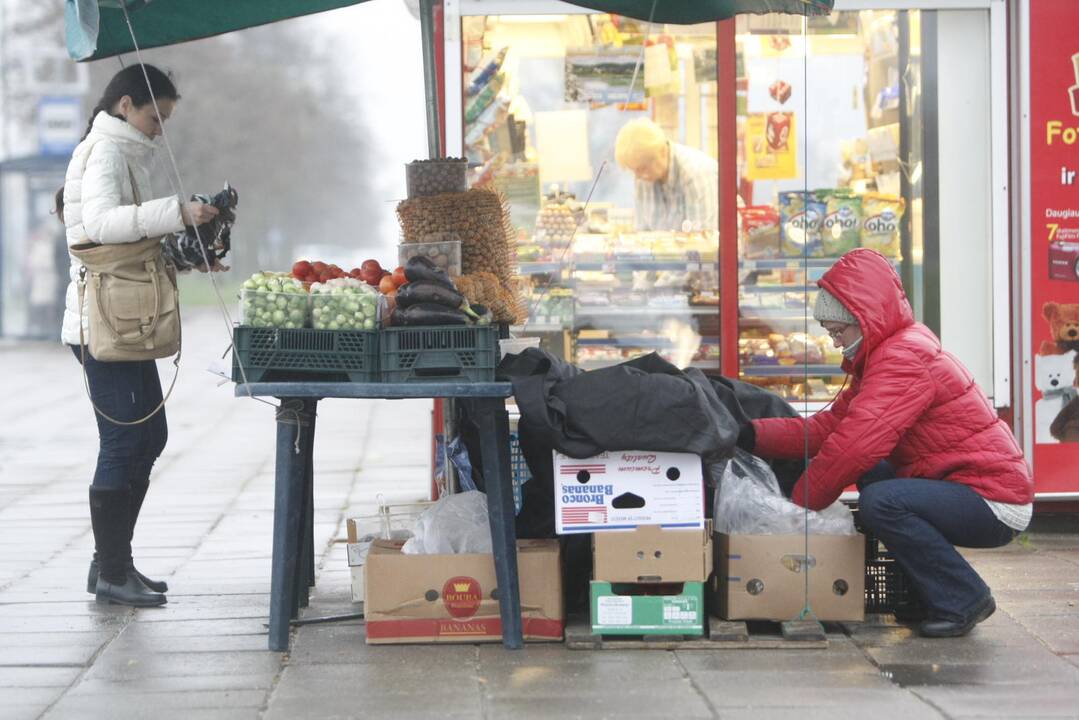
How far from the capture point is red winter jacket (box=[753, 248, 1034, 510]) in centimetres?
487

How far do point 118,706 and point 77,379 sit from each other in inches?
580

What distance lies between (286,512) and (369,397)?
1.63ft

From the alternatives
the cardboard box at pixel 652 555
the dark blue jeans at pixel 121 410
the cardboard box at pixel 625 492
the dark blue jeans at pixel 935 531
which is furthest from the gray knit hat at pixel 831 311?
the dark blue jeans at pixel 121 410

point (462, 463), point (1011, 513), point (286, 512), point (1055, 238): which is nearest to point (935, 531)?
point (1011, 513)

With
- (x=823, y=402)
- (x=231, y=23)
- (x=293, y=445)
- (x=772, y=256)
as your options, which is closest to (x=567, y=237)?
(x=772, y=256)

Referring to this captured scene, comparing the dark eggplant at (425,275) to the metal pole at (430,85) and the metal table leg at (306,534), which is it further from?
the metal pole at (430,85)

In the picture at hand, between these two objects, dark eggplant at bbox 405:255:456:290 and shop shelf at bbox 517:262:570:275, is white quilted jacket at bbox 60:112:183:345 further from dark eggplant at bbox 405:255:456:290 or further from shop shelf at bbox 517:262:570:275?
shop shelf at bbox 517:262:570:275

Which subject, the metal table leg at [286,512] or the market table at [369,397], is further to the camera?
the metal table leg at [286,512]

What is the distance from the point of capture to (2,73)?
35.7 m

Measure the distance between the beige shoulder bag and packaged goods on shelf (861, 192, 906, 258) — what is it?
3777mm

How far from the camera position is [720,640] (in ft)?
16.1

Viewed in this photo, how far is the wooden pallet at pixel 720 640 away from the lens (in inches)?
191

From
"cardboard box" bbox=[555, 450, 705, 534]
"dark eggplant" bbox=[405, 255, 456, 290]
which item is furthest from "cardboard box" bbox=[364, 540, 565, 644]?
"dark eggplant" bbox=[405, 255, 456, 290]

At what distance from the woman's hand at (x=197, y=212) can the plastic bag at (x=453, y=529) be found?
4.25 feet
